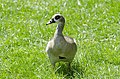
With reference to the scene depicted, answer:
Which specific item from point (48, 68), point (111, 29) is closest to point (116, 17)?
point (111, 29)

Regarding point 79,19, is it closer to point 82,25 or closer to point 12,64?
point 82,25

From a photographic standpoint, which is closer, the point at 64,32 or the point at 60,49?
the point at 60,49

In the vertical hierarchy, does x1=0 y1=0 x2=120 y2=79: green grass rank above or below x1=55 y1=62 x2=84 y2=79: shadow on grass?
above

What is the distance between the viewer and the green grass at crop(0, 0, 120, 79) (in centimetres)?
747

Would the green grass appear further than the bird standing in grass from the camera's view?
Yes

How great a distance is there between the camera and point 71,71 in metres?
7.54

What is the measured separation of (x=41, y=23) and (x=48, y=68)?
218 centimetres

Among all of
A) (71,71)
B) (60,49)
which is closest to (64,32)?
(71,71)

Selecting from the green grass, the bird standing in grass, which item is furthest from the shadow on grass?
the bird standing in grass

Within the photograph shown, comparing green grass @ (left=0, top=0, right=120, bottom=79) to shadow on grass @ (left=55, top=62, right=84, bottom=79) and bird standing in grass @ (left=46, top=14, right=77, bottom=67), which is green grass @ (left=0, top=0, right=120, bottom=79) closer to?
shadow on grass @ (left=55, top=62, right=84, bottom=79)

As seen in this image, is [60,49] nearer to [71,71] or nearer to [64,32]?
[71,71]

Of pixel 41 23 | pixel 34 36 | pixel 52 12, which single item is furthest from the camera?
pixel 52 12

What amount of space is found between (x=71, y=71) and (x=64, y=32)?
1.73 m

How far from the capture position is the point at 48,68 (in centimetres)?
756
